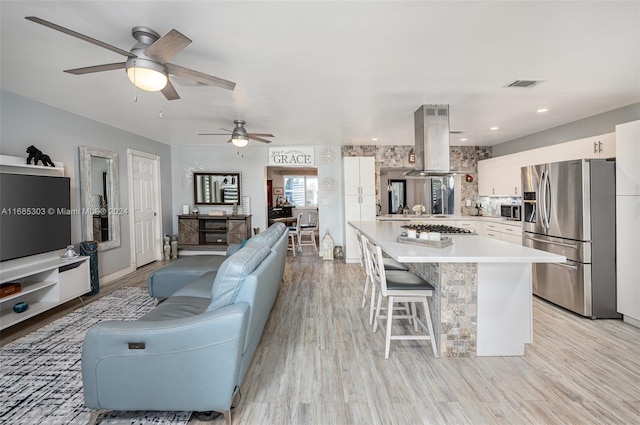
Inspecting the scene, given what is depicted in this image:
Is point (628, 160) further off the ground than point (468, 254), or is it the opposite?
point (628, 160)

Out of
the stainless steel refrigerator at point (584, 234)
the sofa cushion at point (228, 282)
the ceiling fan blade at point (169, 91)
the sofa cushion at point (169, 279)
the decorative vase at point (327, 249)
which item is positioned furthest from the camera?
the decorative vase at point (327, 249)

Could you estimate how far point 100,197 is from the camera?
15.3 ft

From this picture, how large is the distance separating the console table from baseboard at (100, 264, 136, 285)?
4.37ft

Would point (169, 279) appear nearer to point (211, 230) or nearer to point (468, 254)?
point (468, 254)

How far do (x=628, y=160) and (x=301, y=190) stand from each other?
28.7 feet

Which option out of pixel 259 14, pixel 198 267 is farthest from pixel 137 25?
pixel 198 267

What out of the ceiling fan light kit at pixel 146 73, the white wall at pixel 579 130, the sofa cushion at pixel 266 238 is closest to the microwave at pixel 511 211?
the white wall at pixel 579 130

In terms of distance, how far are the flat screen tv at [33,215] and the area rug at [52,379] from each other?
0.86m

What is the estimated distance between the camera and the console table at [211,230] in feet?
21.7

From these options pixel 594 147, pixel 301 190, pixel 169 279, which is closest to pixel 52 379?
pixel 169 279

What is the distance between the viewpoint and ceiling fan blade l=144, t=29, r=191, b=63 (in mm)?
1759

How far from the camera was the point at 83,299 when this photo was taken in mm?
4016

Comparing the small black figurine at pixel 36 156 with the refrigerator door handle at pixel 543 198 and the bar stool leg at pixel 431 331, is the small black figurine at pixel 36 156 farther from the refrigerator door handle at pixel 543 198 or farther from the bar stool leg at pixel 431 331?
the refrigerator door handle at pixel 543 198

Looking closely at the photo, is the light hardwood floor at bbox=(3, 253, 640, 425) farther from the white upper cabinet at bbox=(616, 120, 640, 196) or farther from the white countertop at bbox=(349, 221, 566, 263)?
the white upper cabinet at bbox=(616, 120, 640, 196)
